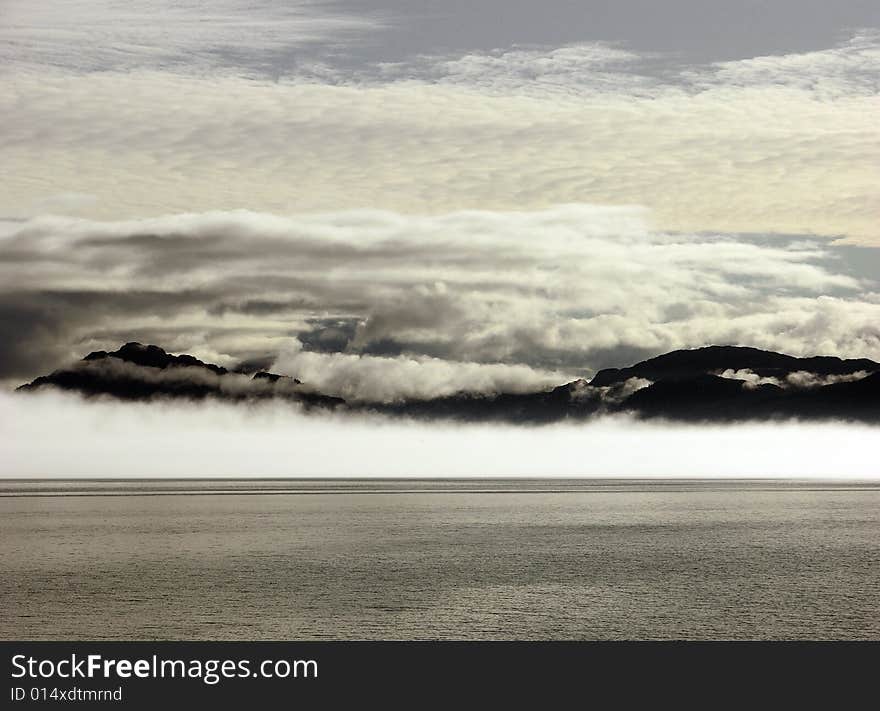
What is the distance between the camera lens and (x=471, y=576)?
304ft

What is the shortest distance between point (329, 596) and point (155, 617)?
13.8 meters

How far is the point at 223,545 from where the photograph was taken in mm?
128750
